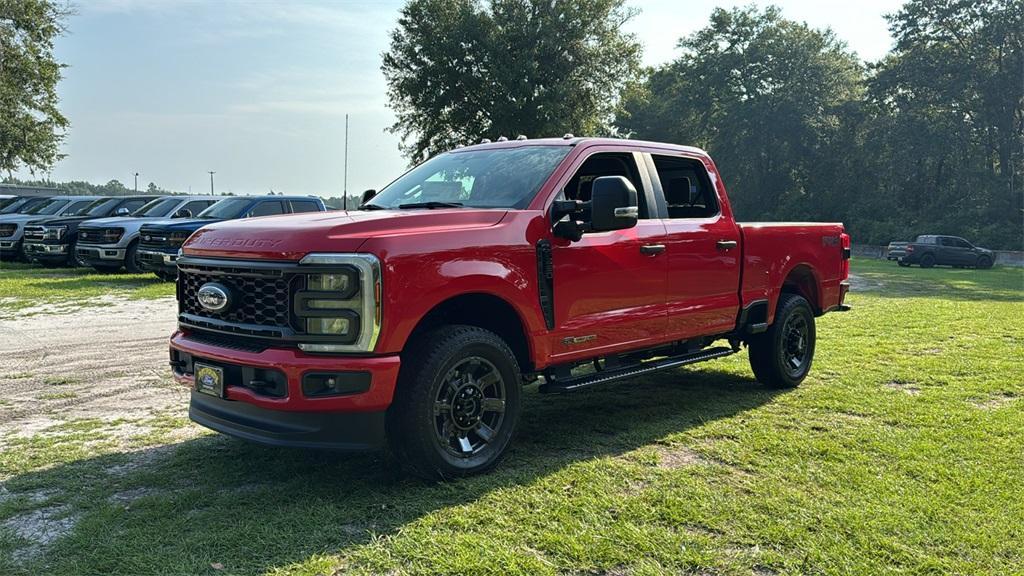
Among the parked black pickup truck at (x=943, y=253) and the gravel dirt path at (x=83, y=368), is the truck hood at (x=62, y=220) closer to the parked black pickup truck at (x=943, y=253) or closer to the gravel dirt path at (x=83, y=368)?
the gravel dirt path at (x=83, y=368)

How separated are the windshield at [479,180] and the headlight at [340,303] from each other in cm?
136

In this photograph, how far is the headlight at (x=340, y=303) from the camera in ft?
13.8

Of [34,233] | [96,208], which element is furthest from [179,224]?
[96,208]

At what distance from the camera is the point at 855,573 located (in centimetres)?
355

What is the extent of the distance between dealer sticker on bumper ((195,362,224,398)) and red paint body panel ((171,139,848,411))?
76 mm

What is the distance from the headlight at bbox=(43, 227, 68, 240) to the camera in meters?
19.8

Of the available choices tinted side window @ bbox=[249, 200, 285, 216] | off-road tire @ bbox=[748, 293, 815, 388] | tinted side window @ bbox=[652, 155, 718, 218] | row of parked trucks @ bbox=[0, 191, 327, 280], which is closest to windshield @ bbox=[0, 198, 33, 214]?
row of parked trucks @ bbox=[0, 191, 327, 280]

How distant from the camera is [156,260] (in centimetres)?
1634

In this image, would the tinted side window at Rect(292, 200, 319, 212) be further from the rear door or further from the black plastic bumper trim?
the black plastic bumper trim

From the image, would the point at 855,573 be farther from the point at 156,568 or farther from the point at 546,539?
the point at 156,568

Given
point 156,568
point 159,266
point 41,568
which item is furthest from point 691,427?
point 159,266

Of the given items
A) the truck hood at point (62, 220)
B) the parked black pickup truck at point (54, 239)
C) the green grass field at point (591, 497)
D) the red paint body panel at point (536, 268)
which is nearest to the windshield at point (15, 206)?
the truck hood at point (62, 220)

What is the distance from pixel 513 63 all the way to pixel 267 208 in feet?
76.3

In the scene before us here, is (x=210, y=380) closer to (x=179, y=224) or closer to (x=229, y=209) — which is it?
(x=179, y=224)
